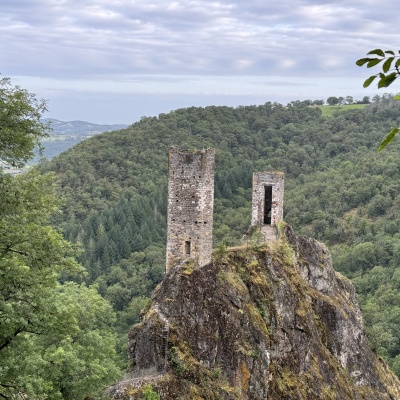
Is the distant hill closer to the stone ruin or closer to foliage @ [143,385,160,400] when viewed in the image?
the stone ruin

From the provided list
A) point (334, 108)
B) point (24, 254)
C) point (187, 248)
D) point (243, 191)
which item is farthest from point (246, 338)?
point (334, 108)

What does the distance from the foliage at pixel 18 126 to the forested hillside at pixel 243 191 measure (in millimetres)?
37779

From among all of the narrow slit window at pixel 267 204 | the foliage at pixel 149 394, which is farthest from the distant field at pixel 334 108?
the foliage at pixel 149 394

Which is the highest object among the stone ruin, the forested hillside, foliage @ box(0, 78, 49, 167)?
foliage @ box(0, 78, 49, 167)

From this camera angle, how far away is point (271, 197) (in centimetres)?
2903

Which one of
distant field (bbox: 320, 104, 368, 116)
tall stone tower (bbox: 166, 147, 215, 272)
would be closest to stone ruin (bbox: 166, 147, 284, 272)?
tall stone tower (bbox: 166, 147, 215, 272)

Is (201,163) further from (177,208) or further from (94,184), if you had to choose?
(94,184)

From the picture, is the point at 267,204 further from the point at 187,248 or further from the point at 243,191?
the point at 243,191

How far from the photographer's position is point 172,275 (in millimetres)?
20641

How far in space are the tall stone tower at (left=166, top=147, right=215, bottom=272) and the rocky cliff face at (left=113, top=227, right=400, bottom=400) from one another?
704mm

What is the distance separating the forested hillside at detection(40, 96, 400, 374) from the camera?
6806cm

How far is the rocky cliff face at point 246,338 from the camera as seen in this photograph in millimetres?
18812

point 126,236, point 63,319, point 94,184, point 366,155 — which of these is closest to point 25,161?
point 63,319

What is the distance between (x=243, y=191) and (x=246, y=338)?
69402mm
